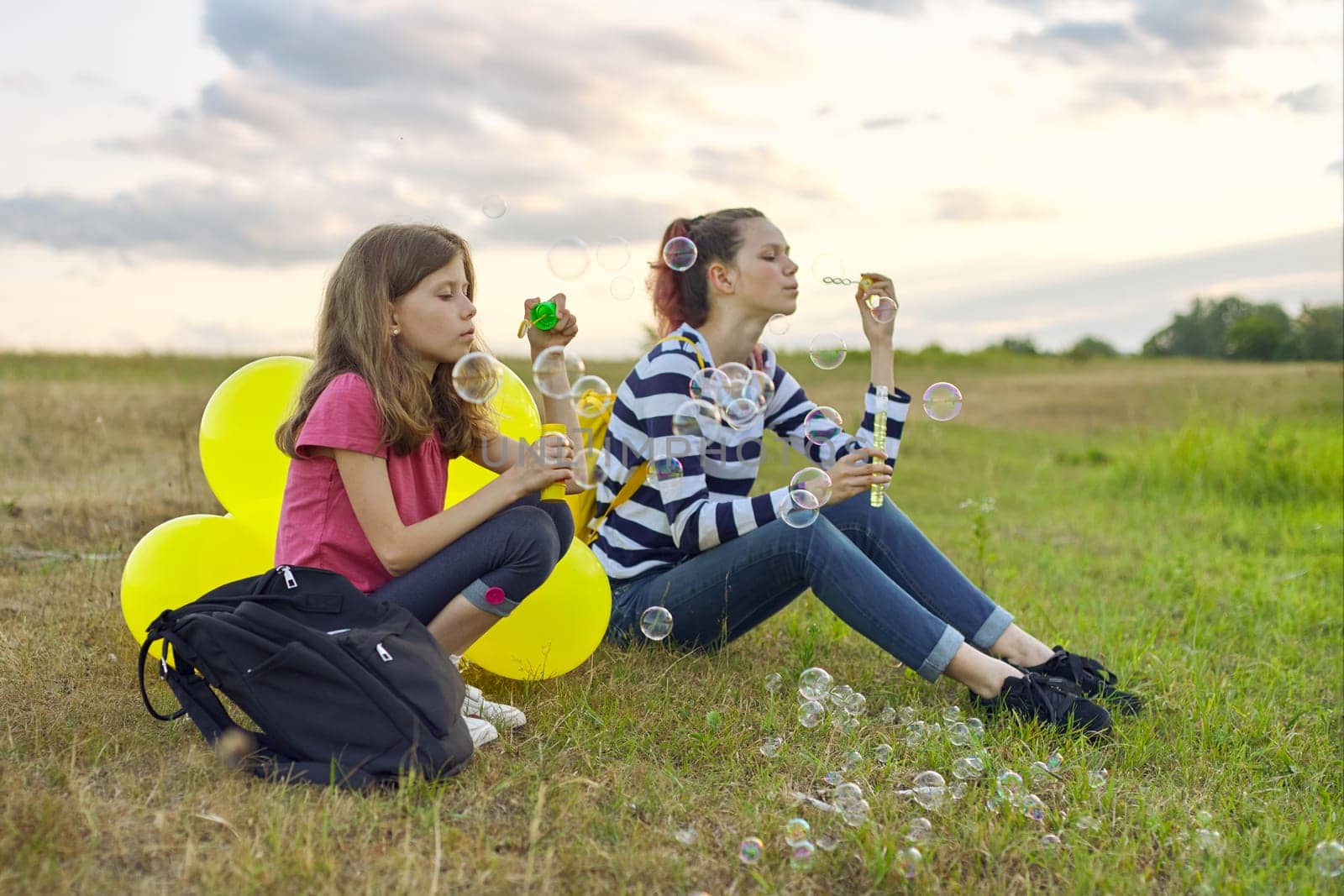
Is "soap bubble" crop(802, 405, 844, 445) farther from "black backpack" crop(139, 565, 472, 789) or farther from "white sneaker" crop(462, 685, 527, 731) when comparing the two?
"black backpack" crop(139, 565, 472, 789)

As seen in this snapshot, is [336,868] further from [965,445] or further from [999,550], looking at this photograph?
[965,445]

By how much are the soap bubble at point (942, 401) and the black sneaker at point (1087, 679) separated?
0.79 meters

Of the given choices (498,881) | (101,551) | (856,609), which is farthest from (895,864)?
(101,551)

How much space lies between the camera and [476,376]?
Result: 2824mm

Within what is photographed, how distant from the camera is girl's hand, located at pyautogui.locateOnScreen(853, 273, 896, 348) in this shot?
3.65m

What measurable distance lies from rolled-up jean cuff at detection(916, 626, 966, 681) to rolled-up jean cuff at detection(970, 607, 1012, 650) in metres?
0.26

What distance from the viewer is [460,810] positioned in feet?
7.99

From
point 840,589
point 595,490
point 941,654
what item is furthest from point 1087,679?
point 595,490

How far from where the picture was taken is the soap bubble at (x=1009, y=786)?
8.59 ft

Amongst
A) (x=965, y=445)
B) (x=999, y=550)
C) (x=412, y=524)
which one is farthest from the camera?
(x=965, y=445)

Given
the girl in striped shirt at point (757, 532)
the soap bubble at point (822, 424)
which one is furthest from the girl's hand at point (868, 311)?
the soap bubble at point (822, 424)

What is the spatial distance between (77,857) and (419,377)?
1.28 m

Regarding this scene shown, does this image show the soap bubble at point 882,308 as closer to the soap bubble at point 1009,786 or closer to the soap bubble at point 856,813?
the soap bubble at point 1009,786

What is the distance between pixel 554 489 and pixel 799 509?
672mm
